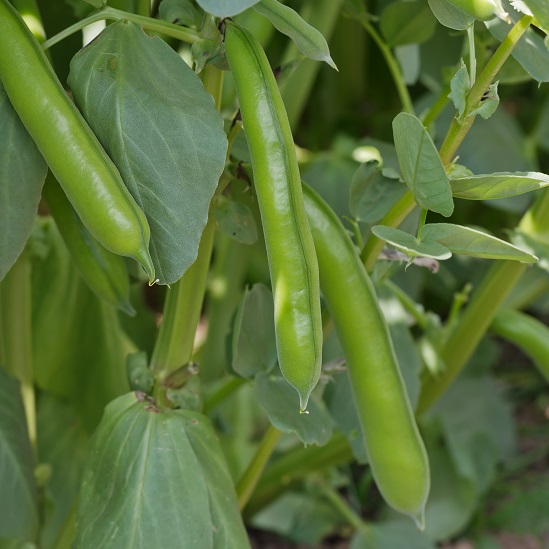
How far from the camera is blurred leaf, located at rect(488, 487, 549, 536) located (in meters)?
1.11

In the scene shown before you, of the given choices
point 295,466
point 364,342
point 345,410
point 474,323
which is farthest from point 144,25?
point 295,466

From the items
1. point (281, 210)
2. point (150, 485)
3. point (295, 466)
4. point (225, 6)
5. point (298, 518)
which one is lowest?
point (298, 518)

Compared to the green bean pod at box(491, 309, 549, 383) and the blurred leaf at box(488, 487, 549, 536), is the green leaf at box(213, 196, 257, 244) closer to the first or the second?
the green bean pod at box(491, 309, 549, 383)

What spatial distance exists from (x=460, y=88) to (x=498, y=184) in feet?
0.19

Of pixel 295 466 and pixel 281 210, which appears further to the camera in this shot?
pixel 295 466

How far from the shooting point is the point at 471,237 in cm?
49

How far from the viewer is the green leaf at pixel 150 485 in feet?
1.86

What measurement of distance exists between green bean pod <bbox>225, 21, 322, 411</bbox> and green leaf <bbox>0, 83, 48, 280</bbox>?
138 mm

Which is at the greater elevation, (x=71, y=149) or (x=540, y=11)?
(x=540, y=11)

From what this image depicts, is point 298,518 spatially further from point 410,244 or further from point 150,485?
point 410,244

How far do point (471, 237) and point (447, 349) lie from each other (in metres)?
0.38

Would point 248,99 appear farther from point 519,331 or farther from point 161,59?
point 519,331

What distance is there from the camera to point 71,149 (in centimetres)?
47

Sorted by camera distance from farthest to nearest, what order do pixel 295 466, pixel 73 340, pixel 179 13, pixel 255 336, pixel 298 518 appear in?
1. pixel 298 518
2. pixel 295 466
3. pixel 73 340
4. pixel 255 336
5. pixel 179 13
